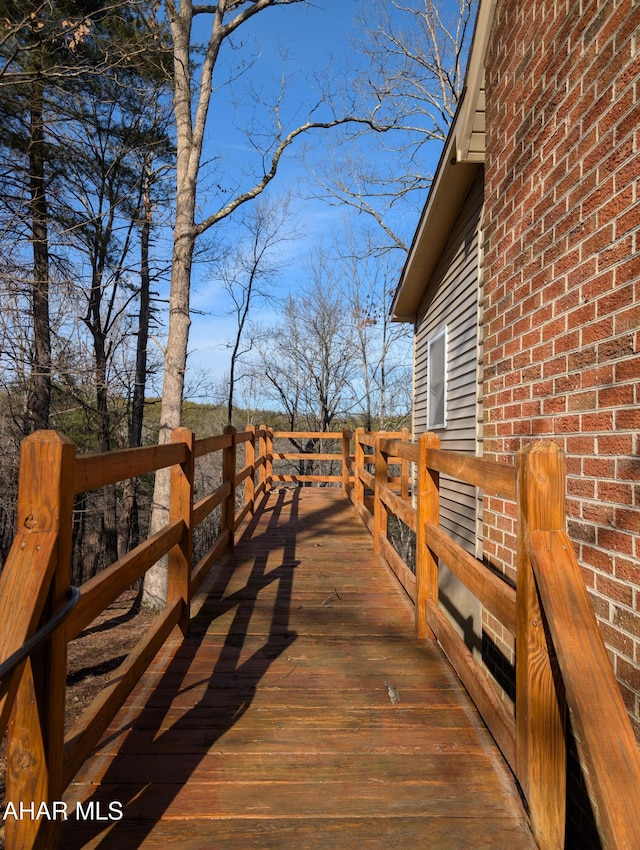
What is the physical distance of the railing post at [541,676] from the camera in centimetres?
152

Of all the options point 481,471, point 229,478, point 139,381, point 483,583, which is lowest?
point 483,583

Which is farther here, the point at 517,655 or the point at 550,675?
A: the point at 517,655

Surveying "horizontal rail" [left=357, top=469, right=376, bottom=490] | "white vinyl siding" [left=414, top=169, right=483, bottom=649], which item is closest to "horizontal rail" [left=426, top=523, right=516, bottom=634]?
"white vinyl siding" [left=414, top=169, right=483, bottom=649]

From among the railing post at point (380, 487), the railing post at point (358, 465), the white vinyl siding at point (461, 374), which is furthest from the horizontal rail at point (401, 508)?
the railing post at point (358, 465)

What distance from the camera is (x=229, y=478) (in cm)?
489

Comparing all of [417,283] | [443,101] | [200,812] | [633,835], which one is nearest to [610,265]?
[633,835]

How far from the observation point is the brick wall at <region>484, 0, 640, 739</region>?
1.91 meters

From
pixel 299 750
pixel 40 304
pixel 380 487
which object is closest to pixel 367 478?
pixel 380 487

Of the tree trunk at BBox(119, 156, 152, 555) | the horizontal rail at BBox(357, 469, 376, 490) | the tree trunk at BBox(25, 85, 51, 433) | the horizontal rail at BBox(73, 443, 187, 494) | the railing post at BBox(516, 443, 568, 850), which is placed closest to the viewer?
the railing post at BBox(516, 443, 568, 850)

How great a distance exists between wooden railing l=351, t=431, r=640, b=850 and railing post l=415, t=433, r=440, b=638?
0.66m

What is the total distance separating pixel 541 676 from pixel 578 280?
5.52ft

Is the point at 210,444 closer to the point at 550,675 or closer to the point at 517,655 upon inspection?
the point at 517,655

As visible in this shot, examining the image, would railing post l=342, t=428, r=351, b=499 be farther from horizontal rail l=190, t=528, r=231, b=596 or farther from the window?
horizontal rail l=190, t=528, r=231, b=596

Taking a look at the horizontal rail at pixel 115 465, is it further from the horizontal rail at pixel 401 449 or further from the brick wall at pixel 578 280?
the brick wall at pixel 578 280
